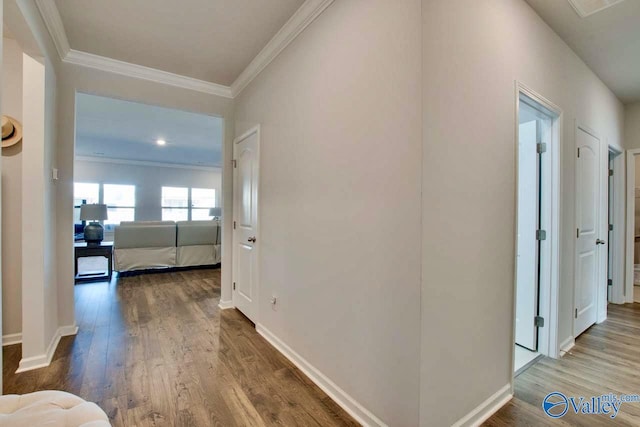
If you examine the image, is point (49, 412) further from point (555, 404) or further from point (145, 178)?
point (145, 178)

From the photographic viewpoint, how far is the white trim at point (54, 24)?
205 centimetres

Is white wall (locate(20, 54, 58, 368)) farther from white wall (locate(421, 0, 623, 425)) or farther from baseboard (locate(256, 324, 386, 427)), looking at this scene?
white wall (locate(421, 0, 623, 425))

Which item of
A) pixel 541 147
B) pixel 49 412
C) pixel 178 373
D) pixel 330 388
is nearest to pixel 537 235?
pixel 541 147

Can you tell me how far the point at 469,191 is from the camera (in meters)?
1.54

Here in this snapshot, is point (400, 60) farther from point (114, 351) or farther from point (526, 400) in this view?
point (114, 351)

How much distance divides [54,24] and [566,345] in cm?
487

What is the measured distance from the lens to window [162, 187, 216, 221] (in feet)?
31.4

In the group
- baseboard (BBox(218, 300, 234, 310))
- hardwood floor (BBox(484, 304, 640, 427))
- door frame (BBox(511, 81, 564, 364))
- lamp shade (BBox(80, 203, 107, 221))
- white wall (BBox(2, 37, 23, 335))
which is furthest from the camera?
lamp shade (BBox(80, 203, 107, 221))

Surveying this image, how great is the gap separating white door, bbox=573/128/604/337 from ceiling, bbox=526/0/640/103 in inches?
25.1

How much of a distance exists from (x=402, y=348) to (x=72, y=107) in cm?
345

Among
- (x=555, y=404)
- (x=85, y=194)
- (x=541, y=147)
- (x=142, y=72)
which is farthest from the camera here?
(x=85, y=194)

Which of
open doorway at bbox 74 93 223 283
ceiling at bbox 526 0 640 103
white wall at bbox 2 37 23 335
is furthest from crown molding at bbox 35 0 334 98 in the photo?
ceiling at bbox 526 0 640 103

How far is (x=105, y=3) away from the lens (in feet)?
6.97

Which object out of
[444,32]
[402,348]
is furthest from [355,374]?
[444,32]
